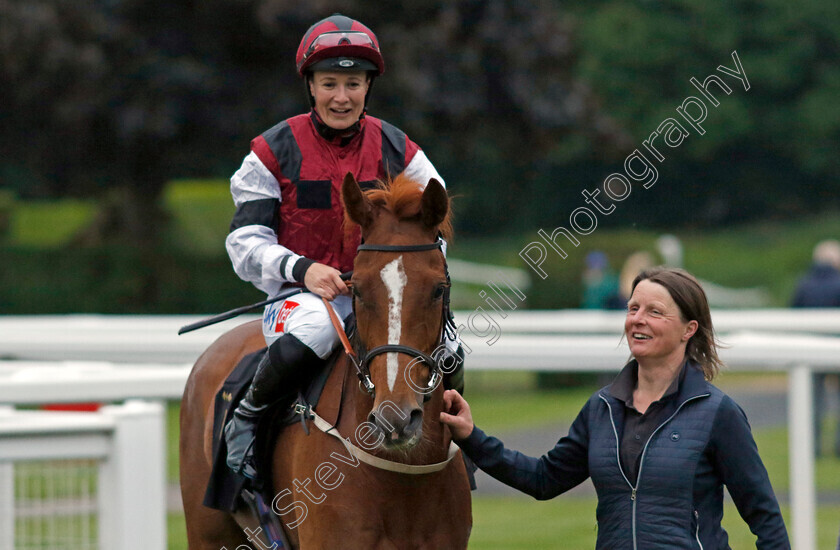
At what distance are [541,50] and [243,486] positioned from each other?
15509 millimetres

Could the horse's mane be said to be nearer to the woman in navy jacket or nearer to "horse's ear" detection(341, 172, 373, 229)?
"horse's ear" detection(341, 172, 373, 229)

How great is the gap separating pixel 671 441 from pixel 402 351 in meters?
0.73

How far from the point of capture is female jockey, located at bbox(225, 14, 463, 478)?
383 centimetres

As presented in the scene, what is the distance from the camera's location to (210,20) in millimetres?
16906

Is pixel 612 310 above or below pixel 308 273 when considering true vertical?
above

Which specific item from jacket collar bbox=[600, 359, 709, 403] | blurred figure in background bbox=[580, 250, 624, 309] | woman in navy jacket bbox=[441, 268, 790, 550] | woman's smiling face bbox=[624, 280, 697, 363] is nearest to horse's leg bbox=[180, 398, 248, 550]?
woman in navy jacket bbox=[441, 268, 790, 550]

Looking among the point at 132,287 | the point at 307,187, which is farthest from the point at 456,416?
the point at 132,287

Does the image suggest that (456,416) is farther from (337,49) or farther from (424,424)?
(337,49)

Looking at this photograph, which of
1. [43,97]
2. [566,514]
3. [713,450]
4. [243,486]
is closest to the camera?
[713,450]

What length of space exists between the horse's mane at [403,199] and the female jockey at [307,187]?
1.16 ft

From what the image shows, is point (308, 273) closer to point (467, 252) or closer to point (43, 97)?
point (43, 97)

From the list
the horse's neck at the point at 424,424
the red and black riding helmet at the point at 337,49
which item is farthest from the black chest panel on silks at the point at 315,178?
the horse's neck at the point at 424,424

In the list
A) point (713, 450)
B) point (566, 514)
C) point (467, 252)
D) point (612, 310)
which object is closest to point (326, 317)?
point (713, 450)

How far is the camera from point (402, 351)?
3189mm
